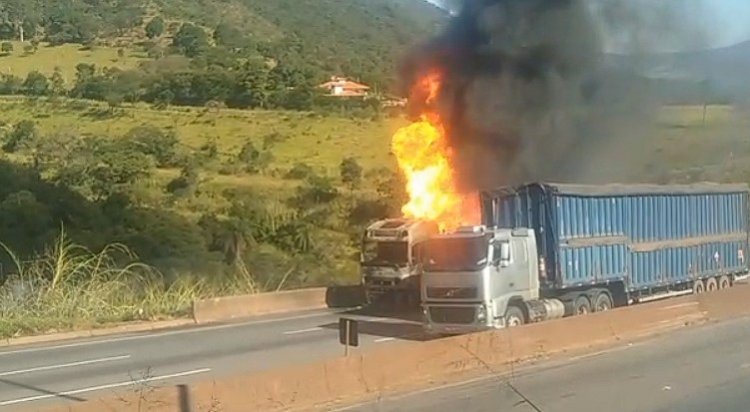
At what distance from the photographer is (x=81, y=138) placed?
63.3m

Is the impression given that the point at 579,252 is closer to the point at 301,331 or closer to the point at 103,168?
the point at 301,331

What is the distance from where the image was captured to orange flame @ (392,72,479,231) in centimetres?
3382

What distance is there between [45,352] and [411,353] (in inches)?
404

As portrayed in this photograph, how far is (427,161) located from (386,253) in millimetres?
5380

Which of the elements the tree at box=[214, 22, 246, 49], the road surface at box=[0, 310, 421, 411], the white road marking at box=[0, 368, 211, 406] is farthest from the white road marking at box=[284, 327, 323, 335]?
the tree at box=[214, 22, 246, 49]

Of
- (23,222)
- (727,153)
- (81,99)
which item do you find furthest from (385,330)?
(727,153)

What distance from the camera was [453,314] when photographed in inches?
883

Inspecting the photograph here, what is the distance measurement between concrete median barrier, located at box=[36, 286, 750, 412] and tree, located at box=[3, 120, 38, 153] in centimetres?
4291

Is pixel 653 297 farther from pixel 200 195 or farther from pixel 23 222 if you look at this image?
pixel 200 195

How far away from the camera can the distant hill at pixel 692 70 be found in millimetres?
37500

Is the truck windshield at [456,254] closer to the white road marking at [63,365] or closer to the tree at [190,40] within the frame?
the white road marking at [63,365]

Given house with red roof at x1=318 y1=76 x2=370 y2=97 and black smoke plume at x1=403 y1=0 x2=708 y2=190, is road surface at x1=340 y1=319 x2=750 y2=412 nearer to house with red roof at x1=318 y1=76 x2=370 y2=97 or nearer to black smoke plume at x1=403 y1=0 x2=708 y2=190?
black smoke plume at x1=403 y1=0 x2=708 y2=190

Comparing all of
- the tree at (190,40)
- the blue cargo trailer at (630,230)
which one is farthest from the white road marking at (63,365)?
the tree at (190,40)

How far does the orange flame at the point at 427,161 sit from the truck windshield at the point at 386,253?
1.86 metres
